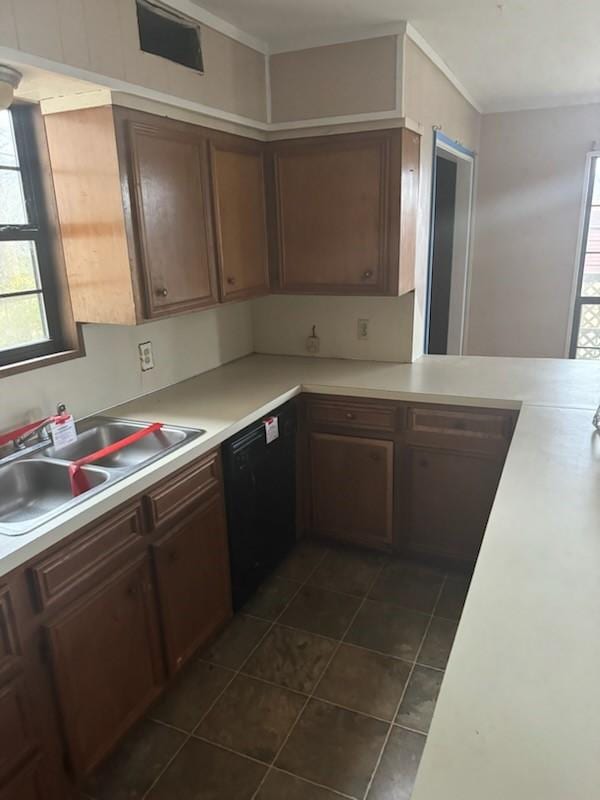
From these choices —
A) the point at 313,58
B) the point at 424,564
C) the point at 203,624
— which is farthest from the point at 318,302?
the point at 203,624

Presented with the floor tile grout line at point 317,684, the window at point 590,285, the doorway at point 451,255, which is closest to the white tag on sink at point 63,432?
the floor tile grout line at point 317,684

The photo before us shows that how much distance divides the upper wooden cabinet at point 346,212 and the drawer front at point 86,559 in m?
1.55

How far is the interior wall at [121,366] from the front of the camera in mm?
2031

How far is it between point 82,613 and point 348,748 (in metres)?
0.95

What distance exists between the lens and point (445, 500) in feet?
8.68

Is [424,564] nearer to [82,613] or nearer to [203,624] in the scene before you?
[203,624]

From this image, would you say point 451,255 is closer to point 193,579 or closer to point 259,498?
point 259,498

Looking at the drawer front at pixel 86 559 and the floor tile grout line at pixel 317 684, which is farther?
the floor tile grout line at pixel 317 684

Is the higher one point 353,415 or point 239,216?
point 239,216

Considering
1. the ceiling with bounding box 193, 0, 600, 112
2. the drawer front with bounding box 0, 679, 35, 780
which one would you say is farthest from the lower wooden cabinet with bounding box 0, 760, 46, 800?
the ceiling with bounding box 193, 0, 600, 112

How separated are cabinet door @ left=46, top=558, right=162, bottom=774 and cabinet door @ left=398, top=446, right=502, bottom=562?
1.31 m

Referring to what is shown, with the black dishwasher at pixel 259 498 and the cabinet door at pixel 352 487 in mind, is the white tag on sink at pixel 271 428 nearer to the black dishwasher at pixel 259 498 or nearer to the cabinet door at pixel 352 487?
the black dishwasher at pixel 259 498

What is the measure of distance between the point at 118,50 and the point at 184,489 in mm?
1460

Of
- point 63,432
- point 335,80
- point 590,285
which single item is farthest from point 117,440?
point 590,285
